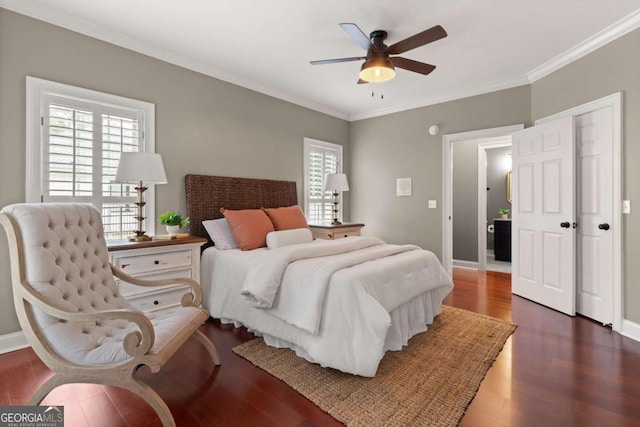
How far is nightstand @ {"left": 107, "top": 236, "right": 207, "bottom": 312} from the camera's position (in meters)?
2.54

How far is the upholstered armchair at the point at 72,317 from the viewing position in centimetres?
153

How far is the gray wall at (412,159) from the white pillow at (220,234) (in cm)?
284

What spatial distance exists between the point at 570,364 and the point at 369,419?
164 cm

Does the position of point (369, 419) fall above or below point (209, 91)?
below

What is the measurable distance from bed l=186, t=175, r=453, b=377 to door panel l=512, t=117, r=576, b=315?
4.53 ft

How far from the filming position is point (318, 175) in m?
5.22

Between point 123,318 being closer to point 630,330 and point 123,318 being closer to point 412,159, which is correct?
point 630,330

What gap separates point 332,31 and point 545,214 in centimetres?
303

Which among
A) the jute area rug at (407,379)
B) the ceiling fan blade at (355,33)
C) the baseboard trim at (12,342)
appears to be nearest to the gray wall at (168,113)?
the baseboard trim at (12,342)

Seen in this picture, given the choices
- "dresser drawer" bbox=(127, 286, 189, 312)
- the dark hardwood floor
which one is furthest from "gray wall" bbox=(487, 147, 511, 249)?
"dresser drawer" bbox=(127, 286, 189, 312)

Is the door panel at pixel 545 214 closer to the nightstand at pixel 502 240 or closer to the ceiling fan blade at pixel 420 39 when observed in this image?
the ceiling fan blade at pixel 420 39

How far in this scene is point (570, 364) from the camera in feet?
7.45

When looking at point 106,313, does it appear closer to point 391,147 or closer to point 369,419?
point 369,419

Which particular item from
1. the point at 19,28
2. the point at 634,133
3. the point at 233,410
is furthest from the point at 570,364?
the point at 19,28
